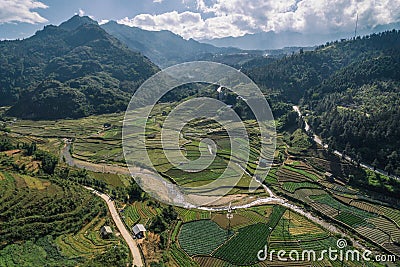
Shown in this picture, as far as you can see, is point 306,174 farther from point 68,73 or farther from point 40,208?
point 68,73

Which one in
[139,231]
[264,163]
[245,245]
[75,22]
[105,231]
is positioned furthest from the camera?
[75,22]

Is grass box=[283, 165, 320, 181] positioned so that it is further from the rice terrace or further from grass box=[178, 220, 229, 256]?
grass box=[178, 220, 229, 256]

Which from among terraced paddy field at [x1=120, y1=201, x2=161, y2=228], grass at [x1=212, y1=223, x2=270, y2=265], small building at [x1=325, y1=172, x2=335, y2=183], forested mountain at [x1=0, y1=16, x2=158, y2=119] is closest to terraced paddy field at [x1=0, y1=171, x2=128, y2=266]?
terraced paddy field at [x1=120, y1=201, x2=161, y2=228]

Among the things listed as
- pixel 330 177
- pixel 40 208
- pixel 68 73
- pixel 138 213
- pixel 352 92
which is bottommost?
pixel 138 213

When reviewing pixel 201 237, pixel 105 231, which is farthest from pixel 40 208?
pixel 201 237

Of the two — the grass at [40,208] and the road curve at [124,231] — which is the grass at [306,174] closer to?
the road curve at [124,231]

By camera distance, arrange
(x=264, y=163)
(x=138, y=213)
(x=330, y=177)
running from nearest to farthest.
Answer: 1. (x=138, y=213)
2. (x=330, y=177)
3. (x=264, y=163)

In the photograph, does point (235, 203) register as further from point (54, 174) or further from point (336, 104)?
point (336, 104)

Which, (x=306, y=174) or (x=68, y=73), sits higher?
(x=68, y=73)
